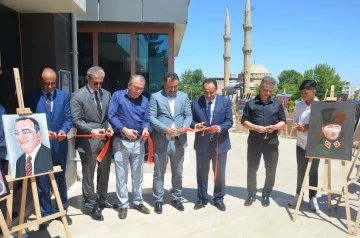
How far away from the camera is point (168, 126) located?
4.09 m

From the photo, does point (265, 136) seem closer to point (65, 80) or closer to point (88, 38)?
point (65, 80)

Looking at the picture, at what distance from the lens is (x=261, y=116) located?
4324mm

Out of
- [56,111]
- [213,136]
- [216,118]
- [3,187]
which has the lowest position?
[3,187]

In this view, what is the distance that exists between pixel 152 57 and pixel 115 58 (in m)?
0.75

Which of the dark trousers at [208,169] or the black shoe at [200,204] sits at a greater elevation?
the dark trousers at [208,169]

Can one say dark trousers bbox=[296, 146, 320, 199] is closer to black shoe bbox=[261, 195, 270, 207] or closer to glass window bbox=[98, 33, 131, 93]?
black shoe bbox=[261, 195, 270, 207]

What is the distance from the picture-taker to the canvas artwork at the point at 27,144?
290 cm

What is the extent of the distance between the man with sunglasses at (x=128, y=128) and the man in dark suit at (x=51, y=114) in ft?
1.77

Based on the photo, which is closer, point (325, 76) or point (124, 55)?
point (124, 55)

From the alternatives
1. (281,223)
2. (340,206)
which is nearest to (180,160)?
(281,223)

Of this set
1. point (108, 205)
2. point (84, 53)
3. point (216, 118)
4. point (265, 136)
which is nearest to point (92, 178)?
point (108, 205)

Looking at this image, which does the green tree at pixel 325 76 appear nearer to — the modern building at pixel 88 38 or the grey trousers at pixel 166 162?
the modern building at pixel 88 38

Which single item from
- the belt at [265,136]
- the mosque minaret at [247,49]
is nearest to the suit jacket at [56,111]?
the belt at [265,136]

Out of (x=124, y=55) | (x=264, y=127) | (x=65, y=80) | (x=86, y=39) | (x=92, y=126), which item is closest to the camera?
(x=92, y=126)
